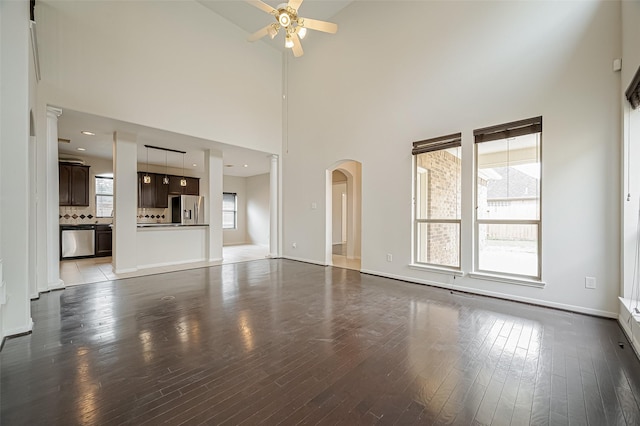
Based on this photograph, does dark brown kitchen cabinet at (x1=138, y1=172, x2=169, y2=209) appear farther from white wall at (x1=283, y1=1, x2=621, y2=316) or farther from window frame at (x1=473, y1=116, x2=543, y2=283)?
window frame at (x1=473, y1=116, x2=543, y2=283)

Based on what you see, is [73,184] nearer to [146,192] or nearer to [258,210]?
[146,192]

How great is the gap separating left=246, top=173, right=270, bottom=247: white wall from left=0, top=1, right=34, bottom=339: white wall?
7.69 meters

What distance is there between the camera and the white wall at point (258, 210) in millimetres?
10445

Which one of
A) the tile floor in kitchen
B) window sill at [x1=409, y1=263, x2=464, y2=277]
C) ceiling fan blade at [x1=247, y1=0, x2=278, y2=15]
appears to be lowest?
the tile floor in kitchen

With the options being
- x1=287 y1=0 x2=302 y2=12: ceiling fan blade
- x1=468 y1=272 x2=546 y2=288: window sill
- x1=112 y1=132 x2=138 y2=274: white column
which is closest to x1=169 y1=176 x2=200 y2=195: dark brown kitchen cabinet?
x1=112 y1=132 x2=138 y2=274: white column

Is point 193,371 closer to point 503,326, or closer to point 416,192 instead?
point 503,326

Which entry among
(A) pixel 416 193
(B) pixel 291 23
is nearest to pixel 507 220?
(A) pixel 416 193

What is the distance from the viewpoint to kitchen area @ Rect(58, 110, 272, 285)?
5215 mm

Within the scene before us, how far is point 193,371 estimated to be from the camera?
6.55 feet

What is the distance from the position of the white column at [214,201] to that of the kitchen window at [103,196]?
154 inches

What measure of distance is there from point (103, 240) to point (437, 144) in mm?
8746

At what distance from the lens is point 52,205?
416 cm

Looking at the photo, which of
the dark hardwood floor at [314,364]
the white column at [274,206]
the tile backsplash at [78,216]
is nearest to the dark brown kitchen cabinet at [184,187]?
the tile backsplash at [78,216]

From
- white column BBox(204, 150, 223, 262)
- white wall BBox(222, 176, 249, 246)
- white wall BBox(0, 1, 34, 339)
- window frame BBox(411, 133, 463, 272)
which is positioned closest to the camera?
white wall BBox(0, 1, 34, 339)
